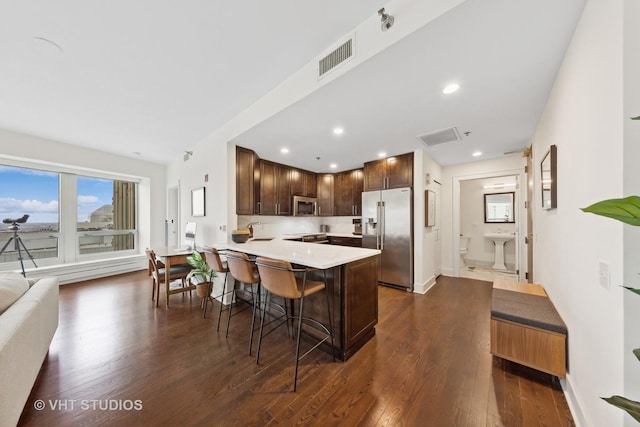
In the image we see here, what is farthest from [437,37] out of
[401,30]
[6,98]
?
[6,98]

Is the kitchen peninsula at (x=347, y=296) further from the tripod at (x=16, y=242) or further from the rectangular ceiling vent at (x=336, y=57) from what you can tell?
the tripod at (x=16, y=242)

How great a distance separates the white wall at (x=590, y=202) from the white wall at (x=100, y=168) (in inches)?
268

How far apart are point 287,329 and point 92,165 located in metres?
5.24

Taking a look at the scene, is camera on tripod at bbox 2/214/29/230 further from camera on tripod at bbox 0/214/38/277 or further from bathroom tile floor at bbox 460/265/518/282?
bathroom tile floor at bbox 460/265/518/282

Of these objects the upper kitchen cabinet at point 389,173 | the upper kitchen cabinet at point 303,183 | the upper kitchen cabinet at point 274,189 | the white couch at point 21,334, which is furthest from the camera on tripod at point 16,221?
the upper kitchen cabinet at point 389,173

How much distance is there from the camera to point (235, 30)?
170cm

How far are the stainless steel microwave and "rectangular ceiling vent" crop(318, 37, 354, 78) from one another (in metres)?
3.14

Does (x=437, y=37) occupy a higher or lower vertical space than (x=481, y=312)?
higher

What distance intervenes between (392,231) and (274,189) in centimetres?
243

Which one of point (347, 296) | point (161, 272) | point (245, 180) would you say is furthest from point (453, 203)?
point (161, 272)

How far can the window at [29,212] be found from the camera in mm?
3787

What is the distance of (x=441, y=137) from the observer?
3074 mm

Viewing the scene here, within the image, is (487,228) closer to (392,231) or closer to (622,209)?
(392,231)

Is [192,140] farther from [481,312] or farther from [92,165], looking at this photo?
[481,312]
